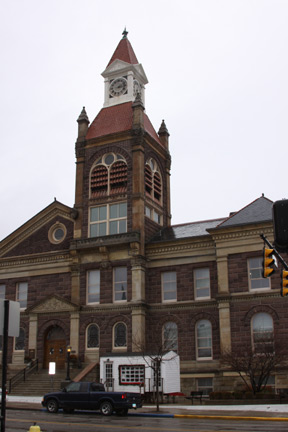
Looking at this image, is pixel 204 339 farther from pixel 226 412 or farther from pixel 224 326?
pixel 226 412

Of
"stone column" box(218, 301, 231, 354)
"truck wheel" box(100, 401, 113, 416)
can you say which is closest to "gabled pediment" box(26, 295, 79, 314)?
"stone column" box(218, 301, 231, 354)

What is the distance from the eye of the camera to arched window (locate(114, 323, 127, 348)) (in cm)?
3750

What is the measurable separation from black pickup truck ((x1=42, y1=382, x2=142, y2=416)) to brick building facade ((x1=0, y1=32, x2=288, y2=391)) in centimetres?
1099

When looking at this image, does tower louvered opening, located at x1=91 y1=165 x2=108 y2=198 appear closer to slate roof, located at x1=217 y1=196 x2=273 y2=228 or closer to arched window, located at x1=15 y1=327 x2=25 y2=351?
slate roof, located at x1=217 y1=196 x2=273 y2=228

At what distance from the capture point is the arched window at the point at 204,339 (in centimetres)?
3575

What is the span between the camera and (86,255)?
40.5 meters

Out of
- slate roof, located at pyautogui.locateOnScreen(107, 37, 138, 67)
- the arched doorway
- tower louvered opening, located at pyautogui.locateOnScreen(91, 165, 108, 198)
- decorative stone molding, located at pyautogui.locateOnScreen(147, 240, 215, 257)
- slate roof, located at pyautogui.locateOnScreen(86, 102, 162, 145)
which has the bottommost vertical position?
the arched doorway

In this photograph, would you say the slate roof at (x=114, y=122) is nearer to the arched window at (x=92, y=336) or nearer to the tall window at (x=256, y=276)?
the tall window at (x=256, y=276)

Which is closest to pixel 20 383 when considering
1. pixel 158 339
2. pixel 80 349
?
pixel 80 349

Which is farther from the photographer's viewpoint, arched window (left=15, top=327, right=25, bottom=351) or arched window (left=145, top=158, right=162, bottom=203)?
Result: arched window (left=145, top=158, right=162, bottom=203)

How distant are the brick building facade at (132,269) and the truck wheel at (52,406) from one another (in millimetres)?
11908

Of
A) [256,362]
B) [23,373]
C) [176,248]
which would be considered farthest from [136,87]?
[256,362]

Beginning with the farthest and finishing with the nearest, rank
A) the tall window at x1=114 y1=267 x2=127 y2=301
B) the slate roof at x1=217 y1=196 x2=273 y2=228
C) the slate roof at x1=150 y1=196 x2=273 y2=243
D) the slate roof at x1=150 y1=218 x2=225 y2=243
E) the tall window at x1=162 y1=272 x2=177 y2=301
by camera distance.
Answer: the slate roof at x1=150 y1=218 x2=225 y2=243
the tall window at x1=114 y1=267 x2=127 y2=301
the tall window at x1=162 y1=272 x2=177 y2=301
the slate roof at x1=150 y1=196 x2=273 y2=243
the slate roof at x1=217 y1=196 x2=273 y2=228

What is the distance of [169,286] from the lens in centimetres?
3841
